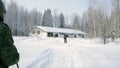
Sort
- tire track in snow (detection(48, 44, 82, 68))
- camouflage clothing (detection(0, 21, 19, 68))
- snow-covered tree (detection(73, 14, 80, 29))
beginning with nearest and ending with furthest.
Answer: camouflage clothing (detection(0, 21, 19, 68))
tire track in snow (detection(48, 44, 82, 68))
snow-covered tree (detection(73, 14, 80, 29))

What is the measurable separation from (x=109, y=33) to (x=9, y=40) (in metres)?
39.3

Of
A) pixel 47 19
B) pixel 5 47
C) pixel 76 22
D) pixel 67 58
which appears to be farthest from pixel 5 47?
pixel 76 22

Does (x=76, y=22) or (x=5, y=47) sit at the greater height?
(x=76, y=22)

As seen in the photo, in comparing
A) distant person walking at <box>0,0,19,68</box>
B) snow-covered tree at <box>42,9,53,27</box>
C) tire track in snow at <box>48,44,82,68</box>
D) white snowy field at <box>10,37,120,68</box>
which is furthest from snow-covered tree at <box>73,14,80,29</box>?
distant person walking at <box>0,0,19,68</box>

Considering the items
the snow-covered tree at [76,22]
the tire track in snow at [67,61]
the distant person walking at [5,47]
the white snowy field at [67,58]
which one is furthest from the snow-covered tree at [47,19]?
the distant person walking at [5,47]

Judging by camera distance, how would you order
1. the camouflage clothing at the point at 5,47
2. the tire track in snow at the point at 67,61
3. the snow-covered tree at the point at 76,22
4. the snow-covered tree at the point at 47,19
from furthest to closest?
the snow-covered tree at the point at 76,22, the snow-covered tree at the point at 47,19, the tire track in snow at the point at 67,61, the camouflage clothing at the point at 5,47

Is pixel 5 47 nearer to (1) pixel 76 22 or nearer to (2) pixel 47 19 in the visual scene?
(2) pixel 47 19

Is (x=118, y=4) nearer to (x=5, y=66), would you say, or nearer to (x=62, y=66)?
(x=62, y=66)

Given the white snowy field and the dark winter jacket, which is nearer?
the dark winter jacket

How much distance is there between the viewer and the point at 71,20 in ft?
438

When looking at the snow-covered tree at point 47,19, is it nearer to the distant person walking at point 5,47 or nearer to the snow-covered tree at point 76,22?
the snow-covered tree at point 76,22

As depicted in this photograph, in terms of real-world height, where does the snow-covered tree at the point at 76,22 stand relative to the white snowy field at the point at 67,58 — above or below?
above

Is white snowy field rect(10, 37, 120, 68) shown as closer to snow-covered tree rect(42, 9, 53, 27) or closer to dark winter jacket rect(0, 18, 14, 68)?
dark winter jacket rect(0, 18, 14, 68)

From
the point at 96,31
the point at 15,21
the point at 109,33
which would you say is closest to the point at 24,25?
the point at 15,21
